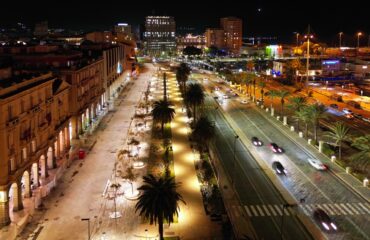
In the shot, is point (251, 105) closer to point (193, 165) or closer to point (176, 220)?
point (193, 165)

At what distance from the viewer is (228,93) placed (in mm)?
145625

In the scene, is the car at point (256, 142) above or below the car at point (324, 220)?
above

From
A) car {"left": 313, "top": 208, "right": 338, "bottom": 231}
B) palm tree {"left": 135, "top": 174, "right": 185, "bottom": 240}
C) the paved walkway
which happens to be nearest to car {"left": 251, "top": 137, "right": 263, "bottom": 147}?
the paved walkway

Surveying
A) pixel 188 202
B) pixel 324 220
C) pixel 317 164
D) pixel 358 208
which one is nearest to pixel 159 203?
pixel 188 202

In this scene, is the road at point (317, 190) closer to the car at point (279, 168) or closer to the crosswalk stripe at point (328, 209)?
the crosswalk stripe at point (328, 209)

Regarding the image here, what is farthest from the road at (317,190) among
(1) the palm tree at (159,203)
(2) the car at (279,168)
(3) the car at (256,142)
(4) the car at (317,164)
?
(1) the palm tree at (159,203)

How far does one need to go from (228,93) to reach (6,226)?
357ft

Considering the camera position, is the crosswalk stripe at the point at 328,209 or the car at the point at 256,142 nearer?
the crosswalk stripe at the point at 328,209

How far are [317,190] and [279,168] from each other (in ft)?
24.8

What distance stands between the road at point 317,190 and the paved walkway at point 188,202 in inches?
241

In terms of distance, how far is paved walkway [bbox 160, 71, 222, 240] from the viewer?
43469mm

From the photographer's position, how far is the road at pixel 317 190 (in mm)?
46125

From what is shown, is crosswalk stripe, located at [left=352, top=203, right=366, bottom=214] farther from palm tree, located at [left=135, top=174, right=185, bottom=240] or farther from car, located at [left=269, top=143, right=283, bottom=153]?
palm tree, located at [left=135, top=174, right=185, bottom=240]

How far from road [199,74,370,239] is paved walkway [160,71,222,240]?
613cm
